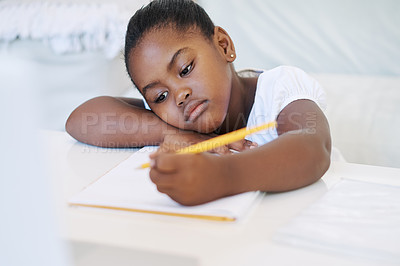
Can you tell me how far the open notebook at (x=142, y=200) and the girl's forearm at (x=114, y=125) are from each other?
19cm

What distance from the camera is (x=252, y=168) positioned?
52 centimetres

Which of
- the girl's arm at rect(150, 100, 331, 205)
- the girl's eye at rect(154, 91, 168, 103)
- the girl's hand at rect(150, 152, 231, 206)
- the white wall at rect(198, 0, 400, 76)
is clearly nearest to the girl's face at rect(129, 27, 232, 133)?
the girl's eye at rect(154, 91, 168, 103)

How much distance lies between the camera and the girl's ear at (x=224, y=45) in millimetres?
853

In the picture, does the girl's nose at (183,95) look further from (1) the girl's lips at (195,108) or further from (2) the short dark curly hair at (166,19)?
(2) the short dark curly hair at (166,19)

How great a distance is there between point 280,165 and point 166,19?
40cm

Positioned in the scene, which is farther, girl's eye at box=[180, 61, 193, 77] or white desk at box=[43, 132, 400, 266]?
girl's eye at box=[180, 61, 193, 77]

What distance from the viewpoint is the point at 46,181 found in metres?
0.22

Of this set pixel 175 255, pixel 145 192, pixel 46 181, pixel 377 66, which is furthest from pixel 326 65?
pixel 46 181

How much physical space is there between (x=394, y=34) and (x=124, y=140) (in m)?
0.97

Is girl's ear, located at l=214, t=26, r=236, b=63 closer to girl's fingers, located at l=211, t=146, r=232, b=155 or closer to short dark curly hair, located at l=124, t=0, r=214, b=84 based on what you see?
short dark curly hair, located at l=124, t=0, r=214, b=84

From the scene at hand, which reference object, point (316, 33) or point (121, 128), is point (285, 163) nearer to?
point (121, 128)

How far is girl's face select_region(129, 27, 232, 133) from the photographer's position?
76 centimetres

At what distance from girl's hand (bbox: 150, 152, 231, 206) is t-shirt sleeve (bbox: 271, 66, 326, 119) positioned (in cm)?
31

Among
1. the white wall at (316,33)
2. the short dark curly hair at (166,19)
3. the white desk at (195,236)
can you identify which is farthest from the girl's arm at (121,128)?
the white wall at (316,33)
